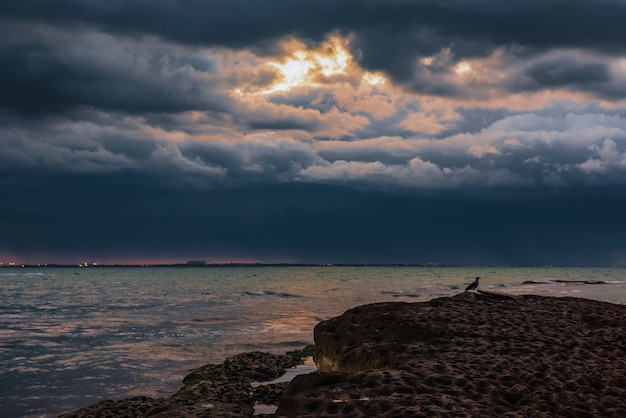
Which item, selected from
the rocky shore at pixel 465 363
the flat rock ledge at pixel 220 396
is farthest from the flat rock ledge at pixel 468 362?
the flat rock ledge at pixel 220 396

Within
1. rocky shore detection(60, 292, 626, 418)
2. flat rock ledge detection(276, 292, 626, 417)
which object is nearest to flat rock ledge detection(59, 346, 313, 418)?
rocky shore detection(60, 292, 626, 418)

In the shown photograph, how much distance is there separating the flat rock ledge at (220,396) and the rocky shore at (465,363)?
0.25ft

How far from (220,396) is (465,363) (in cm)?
654

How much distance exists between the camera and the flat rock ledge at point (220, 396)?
7.00 meters

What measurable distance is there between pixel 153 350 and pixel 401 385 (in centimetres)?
1822

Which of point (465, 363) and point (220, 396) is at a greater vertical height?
point (465, 363)

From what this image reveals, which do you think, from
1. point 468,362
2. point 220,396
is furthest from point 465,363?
point 220,396

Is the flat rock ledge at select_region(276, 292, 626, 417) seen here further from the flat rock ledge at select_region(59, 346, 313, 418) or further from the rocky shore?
the flat rock ledge at select_region(59, 346, 313, 418)

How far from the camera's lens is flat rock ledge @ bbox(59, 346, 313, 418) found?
7.00 m

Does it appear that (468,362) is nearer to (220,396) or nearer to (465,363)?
(465,363)

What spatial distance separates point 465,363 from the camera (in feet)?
17.8

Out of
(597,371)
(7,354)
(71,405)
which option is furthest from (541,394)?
(7,354)

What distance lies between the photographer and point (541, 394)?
4773 millimetres

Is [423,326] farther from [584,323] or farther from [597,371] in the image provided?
[584,323]
